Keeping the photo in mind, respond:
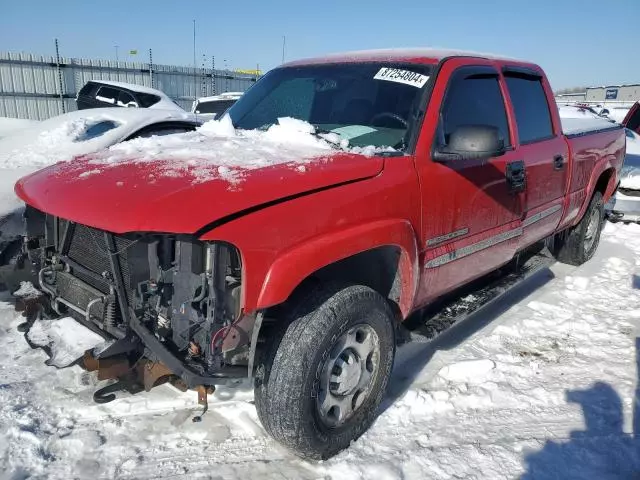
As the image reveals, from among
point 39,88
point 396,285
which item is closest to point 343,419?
point 396,285

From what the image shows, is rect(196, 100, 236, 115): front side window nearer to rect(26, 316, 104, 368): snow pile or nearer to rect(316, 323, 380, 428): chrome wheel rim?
rect(26, 316, 104, 368): snow pile

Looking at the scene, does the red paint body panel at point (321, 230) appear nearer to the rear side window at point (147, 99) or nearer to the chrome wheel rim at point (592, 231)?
the chrome wheel rim at point (592, 231)

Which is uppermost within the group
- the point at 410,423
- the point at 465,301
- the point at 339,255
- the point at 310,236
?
the point at 310,236

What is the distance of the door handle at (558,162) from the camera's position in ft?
13.5

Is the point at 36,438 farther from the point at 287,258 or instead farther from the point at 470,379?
the point at 470,379

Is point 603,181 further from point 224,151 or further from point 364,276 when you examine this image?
point 224,151

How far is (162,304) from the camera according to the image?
7.48ft

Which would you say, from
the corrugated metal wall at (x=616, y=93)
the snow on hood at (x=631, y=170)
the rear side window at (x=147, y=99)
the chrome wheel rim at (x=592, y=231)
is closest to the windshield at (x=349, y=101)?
the chrome wheel rim at (x=592, y=231)

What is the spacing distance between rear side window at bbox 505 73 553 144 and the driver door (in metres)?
0.24

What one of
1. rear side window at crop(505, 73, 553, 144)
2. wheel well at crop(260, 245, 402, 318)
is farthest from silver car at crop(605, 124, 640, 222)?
wheel well at crop(260, 245, 402, 318)

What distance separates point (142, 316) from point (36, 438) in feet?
3.10

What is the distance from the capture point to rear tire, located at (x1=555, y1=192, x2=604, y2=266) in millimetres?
5594

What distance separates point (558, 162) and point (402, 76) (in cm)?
177

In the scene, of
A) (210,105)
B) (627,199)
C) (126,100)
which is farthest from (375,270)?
(210,105)
